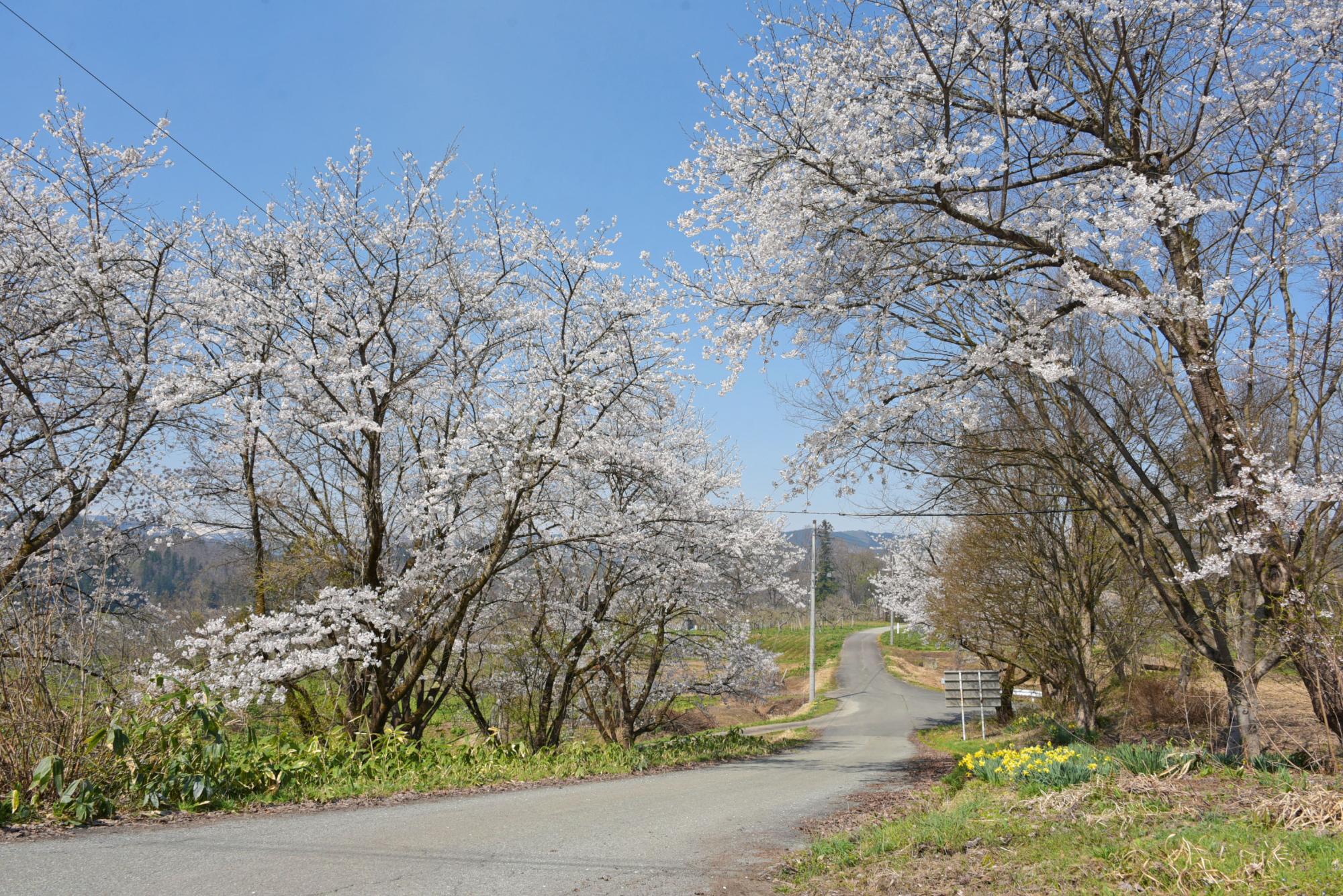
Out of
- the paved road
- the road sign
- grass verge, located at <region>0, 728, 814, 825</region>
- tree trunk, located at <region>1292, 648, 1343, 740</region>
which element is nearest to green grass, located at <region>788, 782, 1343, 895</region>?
the paved road

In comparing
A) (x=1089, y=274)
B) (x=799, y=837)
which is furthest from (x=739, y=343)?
(x=799, y=837)

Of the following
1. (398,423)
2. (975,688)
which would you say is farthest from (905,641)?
(398,423)

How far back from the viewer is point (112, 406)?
9.91 metres

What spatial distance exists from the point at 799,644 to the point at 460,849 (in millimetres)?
59164

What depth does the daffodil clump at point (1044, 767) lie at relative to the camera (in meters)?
6.11

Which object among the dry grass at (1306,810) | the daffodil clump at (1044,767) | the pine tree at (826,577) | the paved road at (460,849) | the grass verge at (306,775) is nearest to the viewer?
the dry grass at (1306,810)

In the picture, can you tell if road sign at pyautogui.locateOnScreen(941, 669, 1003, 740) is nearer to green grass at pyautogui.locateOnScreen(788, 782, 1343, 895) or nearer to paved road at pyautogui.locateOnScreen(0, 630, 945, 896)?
paved road at pyautogui.locateOnScreen(0, 630, 945, 896)

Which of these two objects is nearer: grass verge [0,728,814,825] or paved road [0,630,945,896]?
paved road [0,630,945,896]

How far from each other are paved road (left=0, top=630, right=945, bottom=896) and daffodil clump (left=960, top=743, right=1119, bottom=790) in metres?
1.84

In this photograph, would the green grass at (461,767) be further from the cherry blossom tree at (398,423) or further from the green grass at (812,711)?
the green grass at (812,711)

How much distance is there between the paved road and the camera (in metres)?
4.72

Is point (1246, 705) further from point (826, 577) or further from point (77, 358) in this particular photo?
point (826, 577)

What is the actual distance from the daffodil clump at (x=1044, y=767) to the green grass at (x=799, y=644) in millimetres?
39502

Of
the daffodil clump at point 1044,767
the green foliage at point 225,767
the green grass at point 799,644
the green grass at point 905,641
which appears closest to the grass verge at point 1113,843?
the daffodil clump at point 1044,767
